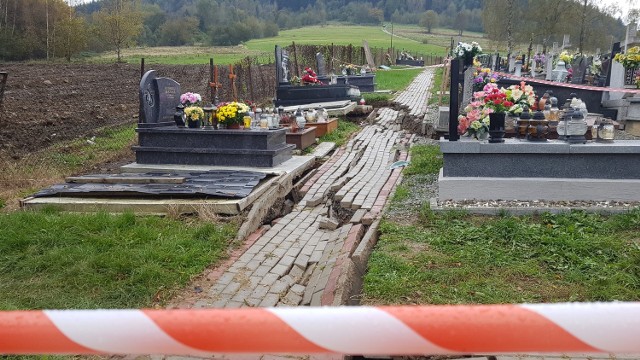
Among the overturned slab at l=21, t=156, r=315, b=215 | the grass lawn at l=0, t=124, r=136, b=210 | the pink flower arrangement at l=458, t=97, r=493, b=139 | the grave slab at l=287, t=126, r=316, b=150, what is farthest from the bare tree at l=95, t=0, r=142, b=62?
the pink flower arrangement at l=458, t=97, r=493, b=139

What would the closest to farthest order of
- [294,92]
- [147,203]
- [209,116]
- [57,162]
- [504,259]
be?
1. [504,259]
2. [147,203]
3. [209,116]
4. [57,162]
5. [294,92]

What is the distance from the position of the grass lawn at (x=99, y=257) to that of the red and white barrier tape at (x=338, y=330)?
299cm

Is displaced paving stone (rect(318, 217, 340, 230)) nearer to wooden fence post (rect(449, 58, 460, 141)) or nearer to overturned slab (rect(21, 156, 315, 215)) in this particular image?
overturned slab (rect(21, 156, 315, 215))

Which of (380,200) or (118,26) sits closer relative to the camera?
(380,200)

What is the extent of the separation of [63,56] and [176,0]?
9010 centimetres

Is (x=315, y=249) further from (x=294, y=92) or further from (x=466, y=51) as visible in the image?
(x=294, y=92)

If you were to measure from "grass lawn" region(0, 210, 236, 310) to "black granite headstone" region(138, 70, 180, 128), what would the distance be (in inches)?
135

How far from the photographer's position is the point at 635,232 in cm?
558

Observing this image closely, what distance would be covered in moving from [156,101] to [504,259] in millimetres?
7005

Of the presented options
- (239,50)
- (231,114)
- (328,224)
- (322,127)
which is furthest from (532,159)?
(239,50)

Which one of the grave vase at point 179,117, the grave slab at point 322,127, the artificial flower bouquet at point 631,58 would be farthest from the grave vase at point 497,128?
the artificial flower bouquet at point 631,58

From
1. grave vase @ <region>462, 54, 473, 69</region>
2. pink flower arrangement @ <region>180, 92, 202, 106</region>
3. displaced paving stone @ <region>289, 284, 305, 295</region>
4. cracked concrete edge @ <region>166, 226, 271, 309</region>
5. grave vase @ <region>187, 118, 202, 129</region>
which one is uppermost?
grave vase @ <region>462, 54, 473, 69</region>

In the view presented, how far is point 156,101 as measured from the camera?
9797mm

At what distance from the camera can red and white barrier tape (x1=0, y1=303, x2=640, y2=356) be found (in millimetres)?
1348
